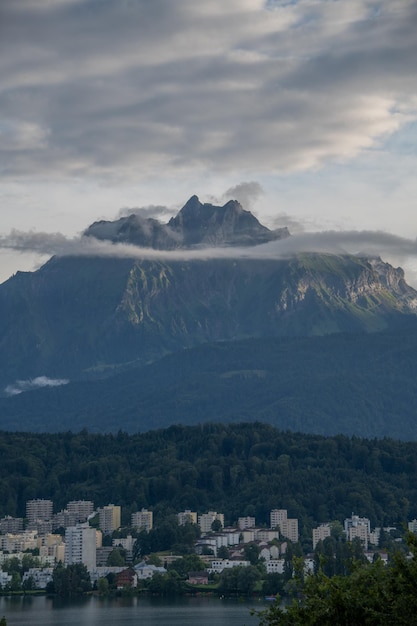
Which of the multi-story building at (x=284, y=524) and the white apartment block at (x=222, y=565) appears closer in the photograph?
the white apartment block at (x=222, y=565)

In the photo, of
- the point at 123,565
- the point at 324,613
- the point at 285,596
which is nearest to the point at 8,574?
the point at 123,565

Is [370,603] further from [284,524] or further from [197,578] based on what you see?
[284,524]

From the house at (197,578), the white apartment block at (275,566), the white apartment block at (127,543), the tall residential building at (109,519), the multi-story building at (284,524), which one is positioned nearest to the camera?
the house at (197,578)

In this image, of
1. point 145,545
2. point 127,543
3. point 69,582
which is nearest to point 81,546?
point 145,545

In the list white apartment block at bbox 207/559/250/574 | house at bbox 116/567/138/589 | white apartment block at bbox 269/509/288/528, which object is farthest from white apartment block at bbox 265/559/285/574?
white apartment block at bbox 269/509/288/528

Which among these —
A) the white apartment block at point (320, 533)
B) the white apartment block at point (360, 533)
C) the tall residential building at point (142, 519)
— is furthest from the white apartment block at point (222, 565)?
the tall residential building at point (142, 519)

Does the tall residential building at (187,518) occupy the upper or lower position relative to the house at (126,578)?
upper

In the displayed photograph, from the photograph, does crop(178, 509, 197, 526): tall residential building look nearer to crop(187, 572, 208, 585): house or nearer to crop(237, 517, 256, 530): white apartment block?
crop(237, 517, 256, 530): white apartment block

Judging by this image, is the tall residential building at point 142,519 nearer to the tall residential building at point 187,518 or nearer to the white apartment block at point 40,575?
the tall residential building at point 187,518
